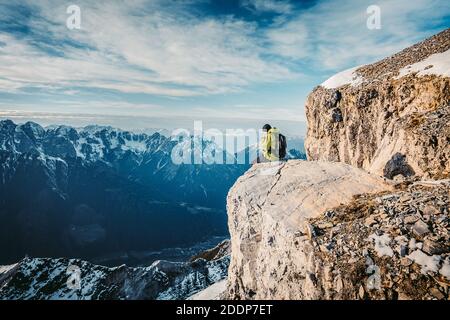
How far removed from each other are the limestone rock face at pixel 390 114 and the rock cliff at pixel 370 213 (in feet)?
0.39

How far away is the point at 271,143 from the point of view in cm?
2552

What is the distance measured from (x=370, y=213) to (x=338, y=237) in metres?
2.35

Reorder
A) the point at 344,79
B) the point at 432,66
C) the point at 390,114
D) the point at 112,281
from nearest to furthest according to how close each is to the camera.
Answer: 1. the point at 432,66
2. the point at 390,114
3. the point at 344,79
4. the point at 112,281

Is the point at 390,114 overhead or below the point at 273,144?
overhead

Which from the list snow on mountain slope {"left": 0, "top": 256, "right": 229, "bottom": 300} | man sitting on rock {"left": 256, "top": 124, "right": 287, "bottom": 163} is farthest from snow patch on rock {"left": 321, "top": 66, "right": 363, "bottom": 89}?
snow on mountain slope {"left": 0, "top": 256, "right": 229, "bottom": 300}

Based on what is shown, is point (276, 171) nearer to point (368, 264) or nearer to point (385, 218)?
point (385, 218)

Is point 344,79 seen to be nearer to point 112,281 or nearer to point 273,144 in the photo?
point 273,144

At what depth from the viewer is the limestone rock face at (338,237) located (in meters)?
11.9

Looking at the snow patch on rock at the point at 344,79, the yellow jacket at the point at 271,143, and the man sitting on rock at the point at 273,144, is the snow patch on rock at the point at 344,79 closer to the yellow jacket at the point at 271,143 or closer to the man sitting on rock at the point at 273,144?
the man sitting on rock at the point at 273,144

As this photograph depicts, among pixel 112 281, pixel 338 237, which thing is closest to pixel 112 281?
pixel 112 281

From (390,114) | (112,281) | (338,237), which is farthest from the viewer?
(112,281)

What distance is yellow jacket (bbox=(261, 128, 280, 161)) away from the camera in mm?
24781
